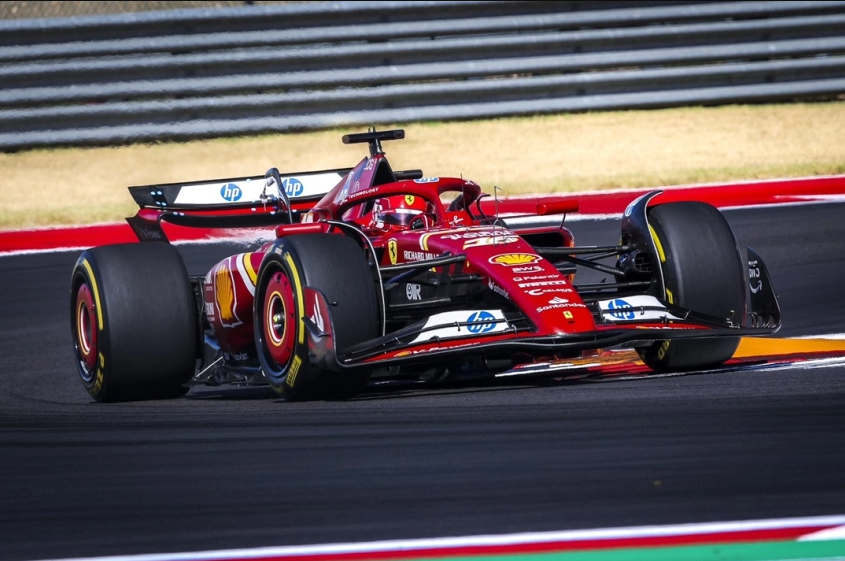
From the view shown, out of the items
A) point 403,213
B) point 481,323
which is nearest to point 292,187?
point 403,213

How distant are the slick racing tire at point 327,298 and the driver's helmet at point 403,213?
0.87 m

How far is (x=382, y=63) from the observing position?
14.2 metres

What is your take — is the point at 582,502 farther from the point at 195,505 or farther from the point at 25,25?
the point at 25,25

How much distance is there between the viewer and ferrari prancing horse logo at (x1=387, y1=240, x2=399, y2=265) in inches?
274

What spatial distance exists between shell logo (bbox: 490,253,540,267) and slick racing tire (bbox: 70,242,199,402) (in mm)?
1735

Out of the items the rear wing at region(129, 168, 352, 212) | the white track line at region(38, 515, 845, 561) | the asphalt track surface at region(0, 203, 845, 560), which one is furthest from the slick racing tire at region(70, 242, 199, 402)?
the white track line at region(38, 515, 845, 561)

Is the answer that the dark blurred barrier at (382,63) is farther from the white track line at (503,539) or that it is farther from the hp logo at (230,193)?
the white track line at (503,539)

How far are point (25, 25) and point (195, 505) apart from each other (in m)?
10.3

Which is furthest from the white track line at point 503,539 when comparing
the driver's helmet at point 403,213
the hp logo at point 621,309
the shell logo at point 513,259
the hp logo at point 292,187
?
the hp logo at point 292,187

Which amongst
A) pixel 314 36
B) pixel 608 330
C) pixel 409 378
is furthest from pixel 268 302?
pixel 314 36

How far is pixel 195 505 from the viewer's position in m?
4.44

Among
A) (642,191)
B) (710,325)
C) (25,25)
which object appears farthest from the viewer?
(25,25)

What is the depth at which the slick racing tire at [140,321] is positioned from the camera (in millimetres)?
7012

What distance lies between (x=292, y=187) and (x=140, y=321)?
74.4 inches
